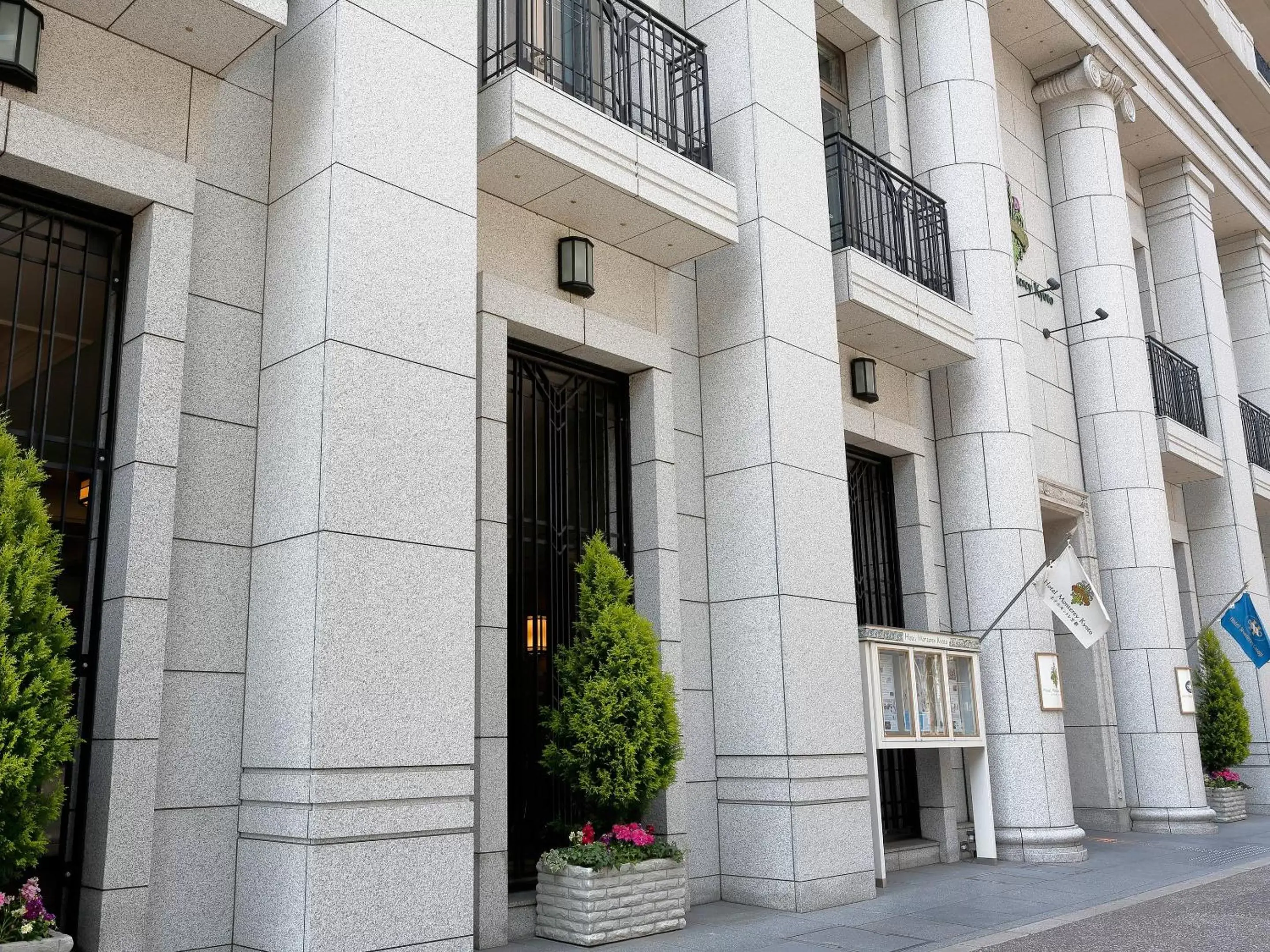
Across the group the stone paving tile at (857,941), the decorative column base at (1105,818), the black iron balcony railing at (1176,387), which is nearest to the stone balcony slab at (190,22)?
the stone paving tile at (857,941)

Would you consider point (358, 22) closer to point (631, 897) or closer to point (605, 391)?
point (605, 391)

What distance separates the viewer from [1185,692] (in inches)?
599

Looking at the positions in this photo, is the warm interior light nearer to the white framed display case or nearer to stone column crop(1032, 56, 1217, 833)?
the white framed display case

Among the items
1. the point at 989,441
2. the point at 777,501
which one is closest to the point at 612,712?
the point at 777,501

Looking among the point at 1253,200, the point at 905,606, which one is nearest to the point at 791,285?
the point at 905,606

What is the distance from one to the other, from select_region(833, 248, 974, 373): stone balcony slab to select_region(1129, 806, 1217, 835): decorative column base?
6904 mm

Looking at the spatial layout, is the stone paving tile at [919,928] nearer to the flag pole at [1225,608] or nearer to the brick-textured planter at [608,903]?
the brick-textured planter at [608,903]

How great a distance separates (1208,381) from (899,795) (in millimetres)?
11621

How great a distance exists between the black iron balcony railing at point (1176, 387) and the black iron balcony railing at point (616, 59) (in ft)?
32.8

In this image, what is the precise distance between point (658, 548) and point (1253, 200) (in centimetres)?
1889

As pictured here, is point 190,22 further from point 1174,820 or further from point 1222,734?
point 1222,734

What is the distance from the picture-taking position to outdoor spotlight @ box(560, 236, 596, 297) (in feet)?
29.5

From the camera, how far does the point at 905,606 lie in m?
12.6

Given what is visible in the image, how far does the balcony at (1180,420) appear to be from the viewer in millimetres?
16922
